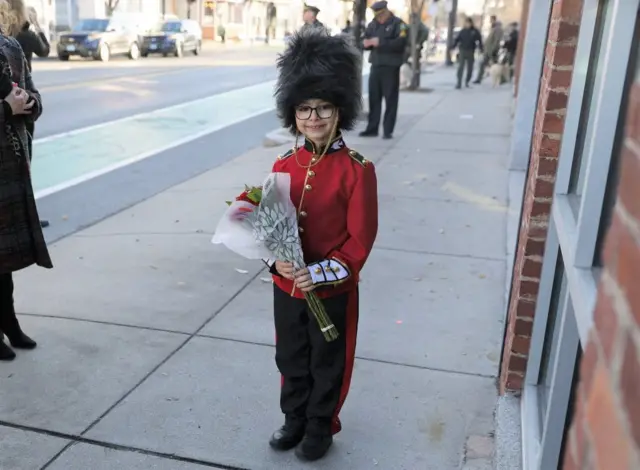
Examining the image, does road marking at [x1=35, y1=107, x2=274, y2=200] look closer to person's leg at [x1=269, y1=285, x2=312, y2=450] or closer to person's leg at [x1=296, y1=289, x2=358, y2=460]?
person's leg at [x1=269, y1=285, x2=312, y2=450]

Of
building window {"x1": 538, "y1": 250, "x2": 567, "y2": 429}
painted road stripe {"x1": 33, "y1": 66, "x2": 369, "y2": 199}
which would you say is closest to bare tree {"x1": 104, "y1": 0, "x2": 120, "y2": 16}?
painted road stripe {"x1": 33, "y1": 66, "x2": 369, "y2": 199}

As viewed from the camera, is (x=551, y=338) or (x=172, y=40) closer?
(x=551, y=338)

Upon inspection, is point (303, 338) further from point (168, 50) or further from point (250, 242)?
point (168, 50)

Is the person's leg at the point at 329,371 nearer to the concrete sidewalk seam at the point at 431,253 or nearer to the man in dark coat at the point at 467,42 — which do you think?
the concrete sidewalk seam at the point at 431,253

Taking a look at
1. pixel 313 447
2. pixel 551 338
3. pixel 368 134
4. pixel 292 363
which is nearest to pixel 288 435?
pixel 313 447

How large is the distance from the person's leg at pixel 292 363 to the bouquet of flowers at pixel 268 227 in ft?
0.87

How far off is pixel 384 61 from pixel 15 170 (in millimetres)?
7415

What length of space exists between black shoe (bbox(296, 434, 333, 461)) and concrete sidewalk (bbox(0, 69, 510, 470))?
0.15ft

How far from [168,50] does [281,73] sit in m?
29.4

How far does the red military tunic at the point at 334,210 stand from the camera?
256cm

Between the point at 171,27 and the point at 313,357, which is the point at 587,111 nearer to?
the point at 313,357

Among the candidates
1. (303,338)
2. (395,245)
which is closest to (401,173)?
(395,245)

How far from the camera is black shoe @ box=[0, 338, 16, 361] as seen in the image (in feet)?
12.1

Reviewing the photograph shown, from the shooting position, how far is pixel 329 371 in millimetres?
2793
